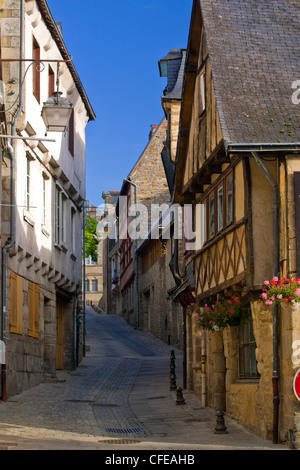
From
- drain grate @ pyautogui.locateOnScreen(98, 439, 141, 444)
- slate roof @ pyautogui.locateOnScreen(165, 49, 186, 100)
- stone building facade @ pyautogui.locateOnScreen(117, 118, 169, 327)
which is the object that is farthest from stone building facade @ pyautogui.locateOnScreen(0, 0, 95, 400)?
stone building facade @ pyautogui.locateOnScreen(117, 118, 169, 327)

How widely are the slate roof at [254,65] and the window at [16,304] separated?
6338mm

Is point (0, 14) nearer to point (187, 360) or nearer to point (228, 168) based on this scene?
point (228, 168)

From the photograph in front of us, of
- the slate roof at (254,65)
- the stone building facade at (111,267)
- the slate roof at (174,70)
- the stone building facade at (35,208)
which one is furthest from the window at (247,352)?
the stone building facade at (111,267)

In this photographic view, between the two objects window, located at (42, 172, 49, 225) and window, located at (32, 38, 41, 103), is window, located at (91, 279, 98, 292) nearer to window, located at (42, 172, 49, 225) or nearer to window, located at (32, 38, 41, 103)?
window, located at (42, 172, 49, 225)

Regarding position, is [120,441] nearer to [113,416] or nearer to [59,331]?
[113,416]

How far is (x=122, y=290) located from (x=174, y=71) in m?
29.9

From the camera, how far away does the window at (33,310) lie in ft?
61.4

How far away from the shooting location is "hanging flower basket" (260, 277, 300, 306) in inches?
430

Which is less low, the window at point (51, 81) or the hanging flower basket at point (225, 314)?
the window at point (51, 81)

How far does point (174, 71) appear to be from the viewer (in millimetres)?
24156

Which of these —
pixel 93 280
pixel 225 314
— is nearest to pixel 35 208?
pixel 225 314

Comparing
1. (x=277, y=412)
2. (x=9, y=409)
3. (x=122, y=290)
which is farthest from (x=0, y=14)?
(x=122, y=290)

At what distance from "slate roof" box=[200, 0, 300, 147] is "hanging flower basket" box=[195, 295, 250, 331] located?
297 cm

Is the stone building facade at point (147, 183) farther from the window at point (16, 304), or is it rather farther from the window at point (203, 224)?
the window at point (203, 224)
